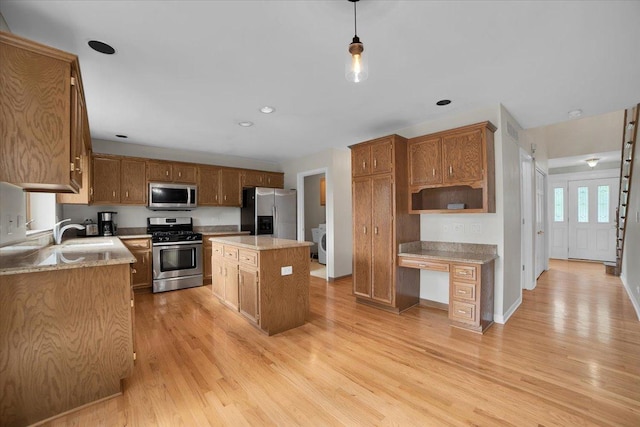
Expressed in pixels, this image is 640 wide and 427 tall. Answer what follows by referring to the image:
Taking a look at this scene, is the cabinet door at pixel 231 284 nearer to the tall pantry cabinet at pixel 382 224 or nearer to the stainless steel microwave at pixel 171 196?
the tall pantry cabinet at pixel 382 224

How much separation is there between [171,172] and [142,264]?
5.47 feet

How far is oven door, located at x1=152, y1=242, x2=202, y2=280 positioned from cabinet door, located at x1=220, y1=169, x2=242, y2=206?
110cm

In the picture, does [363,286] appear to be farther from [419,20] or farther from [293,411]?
[419,20]

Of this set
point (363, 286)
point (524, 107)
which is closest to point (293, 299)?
point (363, 286)

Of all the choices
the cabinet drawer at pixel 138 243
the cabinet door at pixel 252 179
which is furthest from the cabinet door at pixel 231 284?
the cabinet door at pixel 252 179

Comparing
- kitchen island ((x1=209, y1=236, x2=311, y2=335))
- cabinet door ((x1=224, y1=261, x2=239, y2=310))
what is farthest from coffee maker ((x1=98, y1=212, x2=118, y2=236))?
kitchen island ((x1=209, y1=236, x2=311, y2=335))

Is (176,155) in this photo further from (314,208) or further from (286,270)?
(314,208)

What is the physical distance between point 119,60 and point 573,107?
185 inches

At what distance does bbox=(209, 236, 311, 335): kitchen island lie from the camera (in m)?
2.93

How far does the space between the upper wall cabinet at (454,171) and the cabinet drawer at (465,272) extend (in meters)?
0.66

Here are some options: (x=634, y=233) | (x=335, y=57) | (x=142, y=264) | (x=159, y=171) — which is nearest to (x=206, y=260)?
(x=142, y=264)

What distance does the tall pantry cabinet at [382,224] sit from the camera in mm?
3521

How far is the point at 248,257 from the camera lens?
3.12 metres

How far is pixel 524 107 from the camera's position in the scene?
128 inches
